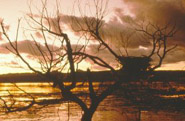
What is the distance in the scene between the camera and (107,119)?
26.1 m

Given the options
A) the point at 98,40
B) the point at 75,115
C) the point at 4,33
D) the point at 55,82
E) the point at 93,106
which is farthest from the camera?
the point at 75,115

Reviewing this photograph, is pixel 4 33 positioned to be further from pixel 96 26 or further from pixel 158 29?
pixel 158 29

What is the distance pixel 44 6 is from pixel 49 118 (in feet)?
67.2

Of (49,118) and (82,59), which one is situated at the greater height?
(82,59)

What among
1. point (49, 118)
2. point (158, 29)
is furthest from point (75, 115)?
point (158, 29)

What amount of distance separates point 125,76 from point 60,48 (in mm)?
1986

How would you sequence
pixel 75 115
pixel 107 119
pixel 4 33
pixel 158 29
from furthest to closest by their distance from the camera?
pixel 75 115, pixel 107 119, pixel 158 29, pixel 4 33

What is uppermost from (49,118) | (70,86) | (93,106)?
(70,86)

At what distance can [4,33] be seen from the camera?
22.8ft

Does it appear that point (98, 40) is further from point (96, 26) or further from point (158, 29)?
point (158, 29)

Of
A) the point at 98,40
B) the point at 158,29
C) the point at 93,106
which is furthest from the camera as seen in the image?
the point at 158,29

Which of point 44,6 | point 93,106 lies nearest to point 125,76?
point 93,106

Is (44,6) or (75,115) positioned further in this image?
(75,115)

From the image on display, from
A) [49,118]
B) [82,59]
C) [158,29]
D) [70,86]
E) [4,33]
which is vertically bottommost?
[49,118]
